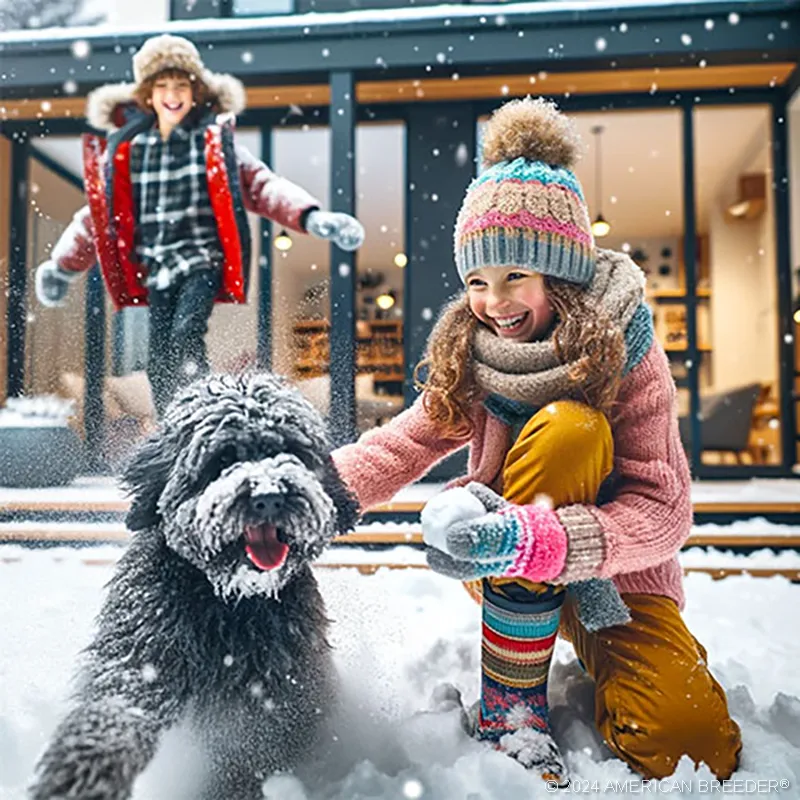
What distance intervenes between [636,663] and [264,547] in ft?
2.52

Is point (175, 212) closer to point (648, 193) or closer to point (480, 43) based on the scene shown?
point (480, 43)

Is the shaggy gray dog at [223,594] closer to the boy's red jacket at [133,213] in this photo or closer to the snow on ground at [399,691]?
the snow on ground at [399,691]

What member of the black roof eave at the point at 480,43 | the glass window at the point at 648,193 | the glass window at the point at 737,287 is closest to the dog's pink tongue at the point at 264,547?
the black roof eave at the point at 480,43

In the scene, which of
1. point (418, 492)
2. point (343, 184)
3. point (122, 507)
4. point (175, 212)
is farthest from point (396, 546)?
point (343, 184)

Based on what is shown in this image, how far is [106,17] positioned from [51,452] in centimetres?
459

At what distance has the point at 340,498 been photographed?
140 centimetres

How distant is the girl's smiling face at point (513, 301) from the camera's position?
1.46 metres

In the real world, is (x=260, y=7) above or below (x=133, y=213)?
above

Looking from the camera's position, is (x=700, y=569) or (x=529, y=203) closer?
(x=529, y=203)

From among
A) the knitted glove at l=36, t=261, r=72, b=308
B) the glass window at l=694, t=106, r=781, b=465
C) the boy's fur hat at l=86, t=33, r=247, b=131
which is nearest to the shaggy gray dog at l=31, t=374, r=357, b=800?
the knitted glove at l=36, t=261, r=72, b=308

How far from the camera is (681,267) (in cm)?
626

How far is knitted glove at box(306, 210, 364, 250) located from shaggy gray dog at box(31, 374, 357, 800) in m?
1.32

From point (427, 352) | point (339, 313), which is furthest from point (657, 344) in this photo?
point (339, 313)

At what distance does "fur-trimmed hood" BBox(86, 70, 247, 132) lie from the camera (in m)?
3.15
